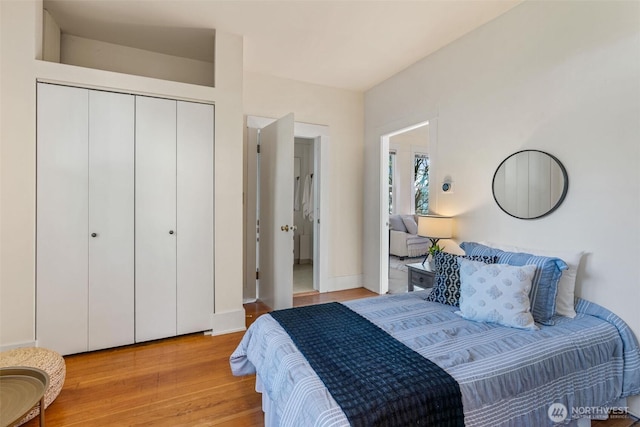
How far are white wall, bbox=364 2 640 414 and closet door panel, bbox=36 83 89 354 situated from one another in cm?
323

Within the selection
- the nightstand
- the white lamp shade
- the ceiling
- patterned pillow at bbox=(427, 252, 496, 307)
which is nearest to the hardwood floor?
patterned pillow at bbox=(427, 252, 496, 307)

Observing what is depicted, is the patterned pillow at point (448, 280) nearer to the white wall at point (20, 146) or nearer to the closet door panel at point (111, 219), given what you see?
the closet door panel at point (111, 219)

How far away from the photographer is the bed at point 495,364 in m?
1.24

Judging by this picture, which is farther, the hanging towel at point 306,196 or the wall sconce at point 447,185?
the hanging towel at point 306,196

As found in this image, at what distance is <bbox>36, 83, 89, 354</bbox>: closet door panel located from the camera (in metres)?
2.33

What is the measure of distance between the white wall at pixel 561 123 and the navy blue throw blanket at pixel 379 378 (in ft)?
4.86

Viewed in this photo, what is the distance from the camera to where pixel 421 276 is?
9.55ft

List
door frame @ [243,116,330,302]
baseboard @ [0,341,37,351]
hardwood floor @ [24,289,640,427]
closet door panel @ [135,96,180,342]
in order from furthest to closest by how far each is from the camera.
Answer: door frame @ [243,116,330,302] → closet door panel @ [135,96,180,342] → baseboard @ [0,341,37,351] → hardwood floor @ [24,289,640,427]

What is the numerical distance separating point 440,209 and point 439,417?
7.49 ft

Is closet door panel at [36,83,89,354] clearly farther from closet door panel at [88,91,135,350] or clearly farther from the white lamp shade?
the white lamp shade

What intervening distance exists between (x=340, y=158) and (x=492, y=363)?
322 centimetres

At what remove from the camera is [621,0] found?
1.84 meters

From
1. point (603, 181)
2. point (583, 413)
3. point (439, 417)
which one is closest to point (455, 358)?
point (439, 417)

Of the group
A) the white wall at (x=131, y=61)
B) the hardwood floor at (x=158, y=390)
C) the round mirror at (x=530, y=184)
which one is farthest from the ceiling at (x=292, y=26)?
the hardwood floor at (x=158, y=390)
